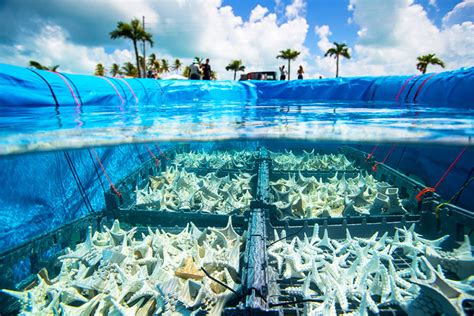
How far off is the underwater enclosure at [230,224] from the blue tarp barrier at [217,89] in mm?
60

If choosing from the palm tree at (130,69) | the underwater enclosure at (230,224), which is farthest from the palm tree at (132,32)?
the underwater enclosure at (230,224)

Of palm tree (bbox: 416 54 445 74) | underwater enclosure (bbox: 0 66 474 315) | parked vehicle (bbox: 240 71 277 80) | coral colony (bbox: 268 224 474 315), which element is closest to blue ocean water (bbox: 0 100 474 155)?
underwater enclosure (bbox: 0 66 474 315)

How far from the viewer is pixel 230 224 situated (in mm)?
3506

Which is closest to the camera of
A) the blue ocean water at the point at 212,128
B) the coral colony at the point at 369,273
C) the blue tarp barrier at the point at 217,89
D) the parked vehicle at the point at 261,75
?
the coral colony at the point at 369,273

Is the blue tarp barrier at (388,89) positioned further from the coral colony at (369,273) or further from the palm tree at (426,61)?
the palm tree at (426,61)

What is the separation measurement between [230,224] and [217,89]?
6.84m

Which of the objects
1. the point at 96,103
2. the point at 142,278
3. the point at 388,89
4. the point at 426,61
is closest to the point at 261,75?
the point at 388,89

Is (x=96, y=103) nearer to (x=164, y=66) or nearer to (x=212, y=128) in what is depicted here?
(x=212, y=128)

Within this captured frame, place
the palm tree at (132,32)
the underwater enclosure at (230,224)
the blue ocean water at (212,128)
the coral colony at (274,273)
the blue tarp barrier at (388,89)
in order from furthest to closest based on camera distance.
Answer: the palm tree at (132,32)
the blue tarp barrier at (388,89)
the blue ocean water at (212,128)
the underwater enclosure at (230,224)
the coral colony at (274,273)

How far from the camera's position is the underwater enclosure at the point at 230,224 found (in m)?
2.47

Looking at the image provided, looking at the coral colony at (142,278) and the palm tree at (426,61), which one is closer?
the coral colony at (142,278)

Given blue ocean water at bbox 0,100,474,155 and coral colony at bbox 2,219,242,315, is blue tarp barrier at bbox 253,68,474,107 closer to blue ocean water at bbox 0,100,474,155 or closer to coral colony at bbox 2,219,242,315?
blue ocean water at bbox 0,100,474,155

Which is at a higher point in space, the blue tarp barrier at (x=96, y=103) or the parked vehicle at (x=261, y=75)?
the parked vehicle at (x=261, y=75)

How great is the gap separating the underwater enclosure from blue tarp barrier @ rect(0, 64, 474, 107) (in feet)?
0.20
